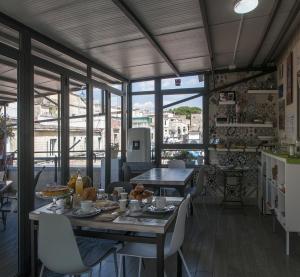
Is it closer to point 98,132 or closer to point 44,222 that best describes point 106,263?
point 44,222

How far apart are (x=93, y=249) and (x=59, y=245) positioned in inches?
21.3

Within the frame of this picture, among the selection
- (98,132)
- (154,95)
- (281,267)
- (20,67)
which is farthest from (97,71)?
(281,267)

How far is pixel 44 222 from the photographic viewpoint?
2090 mm

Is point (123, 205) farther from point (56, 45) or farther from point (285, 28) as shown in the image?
point (285, 28)

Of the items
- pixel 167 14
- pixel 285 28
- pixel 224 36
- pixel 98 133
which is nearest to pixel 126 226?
pixel 167 14

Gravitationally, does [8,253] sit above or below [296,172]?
below

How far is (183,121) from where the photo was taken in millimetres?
6738

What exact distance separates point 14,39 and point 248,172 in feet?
16.3

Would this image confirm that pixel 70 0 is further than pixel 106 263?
No

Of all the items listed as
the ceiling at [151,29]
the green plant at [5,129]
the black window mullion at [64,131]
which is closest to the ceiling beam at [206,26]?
the ceiling at [151,29]

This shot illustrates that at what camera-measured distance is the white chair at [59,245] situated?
204 centimetres

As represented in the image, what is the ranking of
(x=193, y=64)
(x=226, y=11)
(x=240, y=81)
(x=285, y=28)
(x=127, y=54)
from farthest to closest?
1. (x=240, y=81)
2. (x=193, y=64)
3. (x=127, y=54)
4. (x=285, y=28)
5. (x=226, y=11)

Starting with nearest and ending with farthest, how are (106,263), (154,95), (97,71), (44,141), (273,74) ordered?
(106,263) < (44,141) < (97,71) < (273,74) < (154,95)

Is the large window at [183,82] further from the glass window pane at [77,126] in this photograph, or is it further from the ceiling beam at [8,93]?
the ceiling beam at [8,93]
